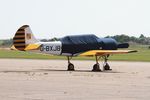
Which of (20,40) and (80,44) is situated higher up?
(20,40)

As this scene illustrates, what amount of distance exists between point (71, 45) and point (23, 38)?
3.17 metres

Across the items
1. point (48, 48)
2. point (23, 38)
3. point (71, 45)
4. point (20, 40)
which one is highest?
point (23, 38)

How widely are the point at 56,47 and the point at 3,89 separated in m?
14.9

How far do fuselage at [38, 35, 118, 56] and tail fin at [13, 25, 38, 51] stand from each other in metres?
1.61

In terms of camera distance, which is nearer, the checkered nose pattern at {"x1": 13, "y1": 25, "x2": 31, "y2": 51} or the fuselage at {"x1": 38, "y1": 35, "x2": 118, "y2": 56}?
the checkered nose pattern at {"x1": 13, "y1": 25, "x2": 31, "y2": 51}

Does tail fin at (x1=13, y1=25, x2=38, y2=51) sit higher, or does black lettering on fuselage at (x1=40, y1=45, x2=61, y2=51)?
tail fin at (x1=13, y1=25, x2=38, y2=51)

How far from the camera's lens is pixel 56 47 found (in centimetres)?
3341

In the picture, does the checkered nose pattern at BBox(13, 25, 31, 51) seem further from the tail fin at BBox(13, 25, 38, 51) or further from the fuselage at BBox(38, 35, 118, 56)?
the fuselage at BBox(38, 35, 118, 56)

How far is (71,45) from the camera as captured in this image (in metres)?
34.2

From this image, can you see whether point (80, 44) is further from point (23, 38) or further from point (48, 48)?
point (23, 38)

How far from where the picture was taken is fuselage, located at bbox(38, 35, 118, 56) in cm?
3381

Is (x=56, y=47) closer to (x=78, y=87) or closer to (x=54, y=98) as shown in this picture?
(x=78, y=87)

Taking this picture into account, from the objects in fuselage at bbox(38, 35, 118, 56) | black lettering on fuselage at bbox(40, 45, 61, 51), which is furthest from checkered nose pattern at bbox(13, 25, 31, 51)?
fuselage at bbox(38, 35, 118, 56)

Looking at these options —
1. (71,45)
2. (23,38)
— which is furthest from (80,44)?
(23,38)
